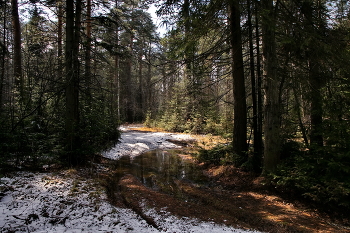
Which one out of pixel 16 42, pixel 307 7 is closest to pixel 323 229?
pixel 307 7

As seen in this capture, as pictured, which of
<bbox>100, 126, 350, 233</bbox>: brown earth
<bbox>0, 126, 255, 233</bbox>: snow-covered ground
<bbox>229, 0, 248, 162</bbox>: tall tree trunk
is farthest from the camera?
<bbox>229, 0, 248, 162</bbox>: tall tree trunk

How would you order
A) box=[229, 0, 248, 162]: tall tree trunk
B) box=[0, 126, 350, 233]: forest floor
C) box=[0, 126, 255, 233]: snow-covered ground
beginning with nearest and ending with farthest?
box=[0, 126, 255, 233]: snow-covered ground, box=[0, 126, 350, 233]: forest floor, box=[229, 0, 248, 162]: tall tree trunk

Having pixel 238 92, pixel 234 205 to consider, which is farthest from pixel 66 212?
pixel 238 92

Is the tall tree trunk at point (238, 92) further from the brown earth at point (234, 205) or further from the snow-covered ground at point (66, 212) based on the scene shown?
the snow-covered ground at point (66, 212)

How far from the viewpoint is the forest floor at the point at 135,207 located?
141 inches

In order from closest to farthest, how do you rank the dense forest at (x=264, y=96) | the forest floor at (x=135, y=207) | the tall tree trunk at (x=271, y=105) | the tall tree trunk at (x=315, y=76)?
the forest floor at (x=135, y=207) < the dense forest at (x=264, y=96) < the tall tree trunk at (x=315, y=76) < the tall tree trunk at (x=271, y=105)

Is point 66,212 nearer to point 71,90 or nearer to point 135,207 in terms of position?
point 135,207

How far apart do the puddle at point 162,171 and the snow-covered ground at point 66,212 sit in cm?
187

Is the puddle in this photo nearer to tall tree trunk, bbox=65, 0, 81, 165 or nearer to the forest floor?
the forest floor

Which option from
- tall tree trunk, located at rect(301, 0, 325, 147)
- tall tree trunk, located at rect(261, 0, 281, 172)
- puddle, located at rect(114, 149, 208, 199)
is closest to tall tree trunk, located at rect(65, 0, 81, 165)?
puddle, located at rect(114, 149, 208, 199)

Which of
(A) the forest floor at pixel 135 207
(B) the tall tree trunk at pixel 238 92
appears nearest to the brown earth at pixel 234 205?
(A) the forest floor at pixel 135 207

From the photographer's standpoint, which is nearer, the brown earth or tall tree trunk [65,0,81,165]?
the brown earth

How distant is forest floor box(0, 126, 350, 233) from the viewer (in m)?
3.59

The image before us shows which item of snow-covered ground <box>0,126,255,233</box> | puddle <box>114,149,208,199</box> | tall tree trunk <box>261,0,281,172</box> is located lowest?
puddle <box>114,149,208,199</box>
